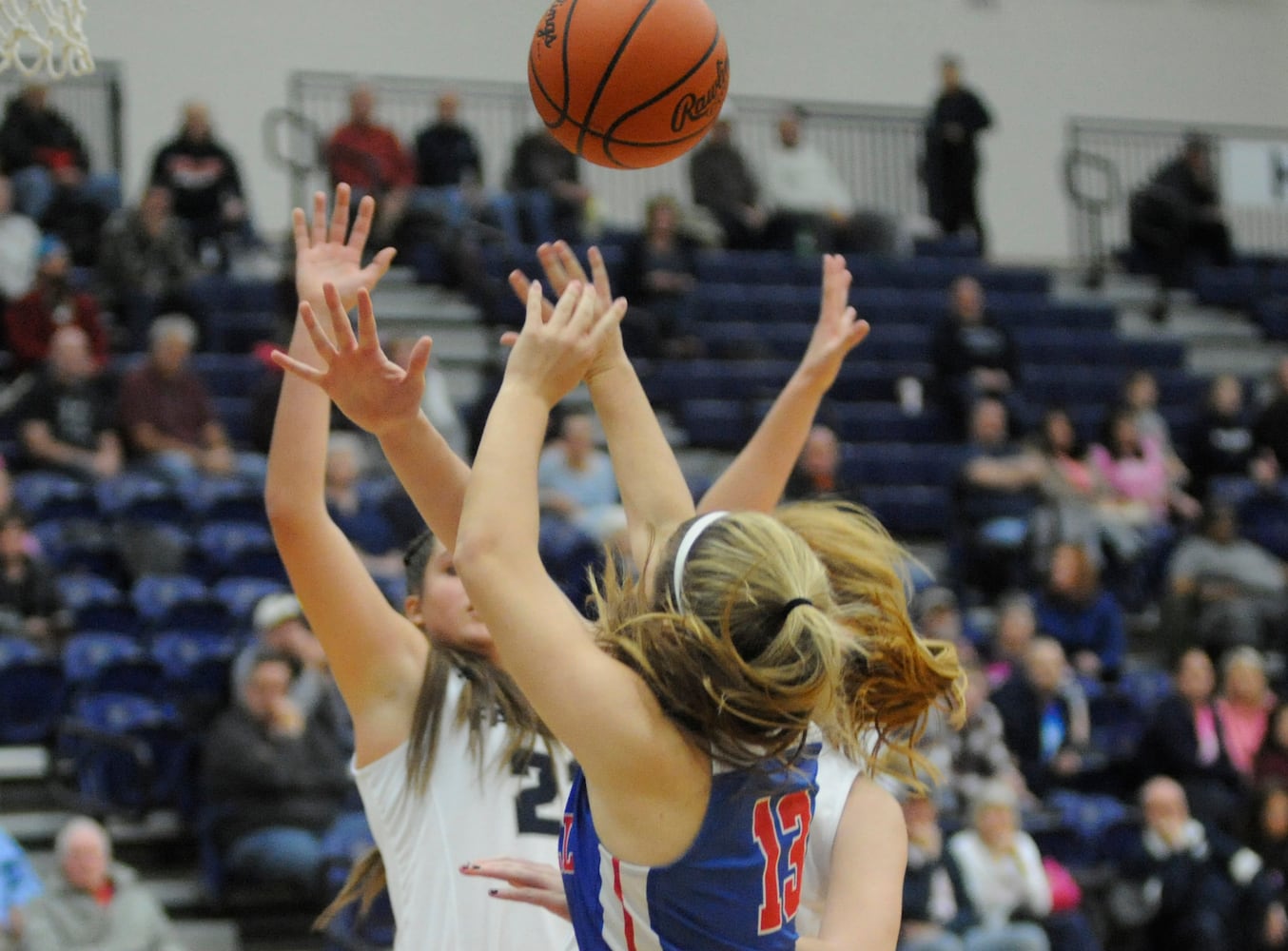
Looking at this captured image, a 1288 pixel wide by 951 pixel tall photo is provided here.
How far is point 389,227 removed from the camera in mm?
12062

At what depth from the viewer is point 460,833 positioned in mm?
2744

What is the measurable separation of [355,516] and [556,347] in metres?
6.62

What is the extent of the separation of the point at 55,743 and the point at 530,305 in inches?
240

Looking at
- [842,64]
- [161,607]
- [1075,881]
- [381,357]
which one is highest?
[842,64]

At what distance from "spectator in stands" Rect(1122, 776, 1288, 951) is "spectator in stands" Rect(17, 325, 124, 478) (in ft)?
17.1

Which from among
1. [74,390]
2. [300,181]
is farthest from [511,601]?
[300,181]

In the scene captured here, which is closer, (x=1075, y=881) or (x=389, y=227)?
(x=1075, y=881)

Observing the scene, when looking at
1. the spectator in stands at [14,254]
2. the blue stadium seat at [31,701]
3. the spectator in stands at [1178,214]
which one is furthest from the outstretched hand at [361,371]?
the spectator in stands at [1178,214]

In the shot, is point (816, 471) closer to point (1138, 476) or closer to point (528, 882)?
point (1138, 476)

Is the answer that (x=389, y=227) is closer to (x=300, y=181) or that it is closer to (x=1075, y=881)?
(x=300, y=181)

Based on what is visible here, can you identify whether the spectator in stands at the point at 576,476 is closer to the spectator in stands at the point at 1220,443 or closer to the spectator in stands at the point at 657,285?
the spectator in stands at the point at 657,285

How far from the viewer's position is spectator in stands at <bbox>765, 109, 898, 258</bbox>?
1365cm

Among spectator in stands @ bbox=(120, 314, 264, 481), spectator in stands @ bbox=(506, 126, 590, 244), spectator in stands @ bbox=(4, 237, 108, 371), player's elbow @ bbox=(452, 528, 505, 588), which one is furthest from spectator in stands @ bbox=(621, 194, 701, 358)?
player's elbow @ bbox=(452, 528, 505, 588)

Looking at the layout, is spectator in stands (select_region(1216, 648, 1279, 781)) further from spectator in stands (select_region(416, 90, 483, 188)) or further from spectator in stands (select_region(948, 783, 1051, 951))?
spectator in stands (select_region(416, 90, 483, 188))
